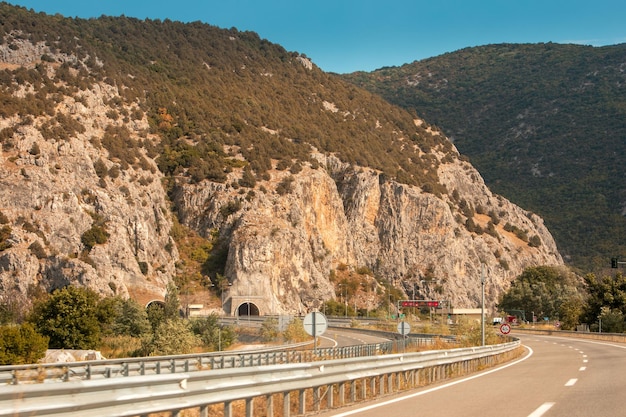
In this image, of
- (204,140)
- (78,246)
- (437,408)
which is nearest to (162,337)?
(78,246)

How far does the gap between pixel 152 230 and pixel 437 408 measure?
369 feet

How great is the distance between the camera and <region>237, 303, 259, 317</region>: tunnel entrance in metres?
123

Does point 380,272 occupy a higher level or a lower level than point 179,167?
lower

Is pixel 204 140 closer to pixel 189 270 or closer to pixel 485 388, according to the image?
pixel 189 270

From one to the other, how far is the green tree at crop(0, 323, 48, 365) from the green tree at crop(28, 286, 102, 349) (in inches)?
499

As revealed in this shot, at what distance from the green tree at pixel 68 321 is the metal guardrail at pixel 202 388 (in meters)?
68.2

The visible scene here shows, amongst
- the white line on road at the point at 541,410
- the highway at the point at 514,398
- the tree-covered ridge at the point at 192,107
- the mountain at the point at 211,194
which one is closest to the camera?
the white line on road at the point at 541,410

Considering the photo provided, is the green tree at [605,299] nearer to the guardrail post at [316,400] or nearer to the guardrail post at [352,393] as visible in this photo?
the guardrail post at [352,393]

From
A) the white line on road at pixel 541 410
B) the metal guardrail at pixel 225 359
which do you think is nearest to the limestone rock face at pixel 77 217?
the metal guardrail at pixel 225 359

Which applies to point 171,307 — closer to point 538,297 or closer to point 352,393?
point 538,297

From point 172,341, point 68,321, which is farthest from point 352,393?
point 68,321

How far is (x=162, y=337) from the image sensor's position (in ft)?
244

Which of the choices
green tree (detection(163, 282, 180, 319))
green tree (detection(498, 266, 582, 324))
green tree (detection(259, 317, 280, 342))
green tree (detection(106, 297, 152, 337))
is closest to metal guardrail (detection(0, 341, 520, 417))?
green tree (detection(259, 317, 280, 342))

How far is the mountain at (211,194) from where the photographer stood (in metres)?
111
